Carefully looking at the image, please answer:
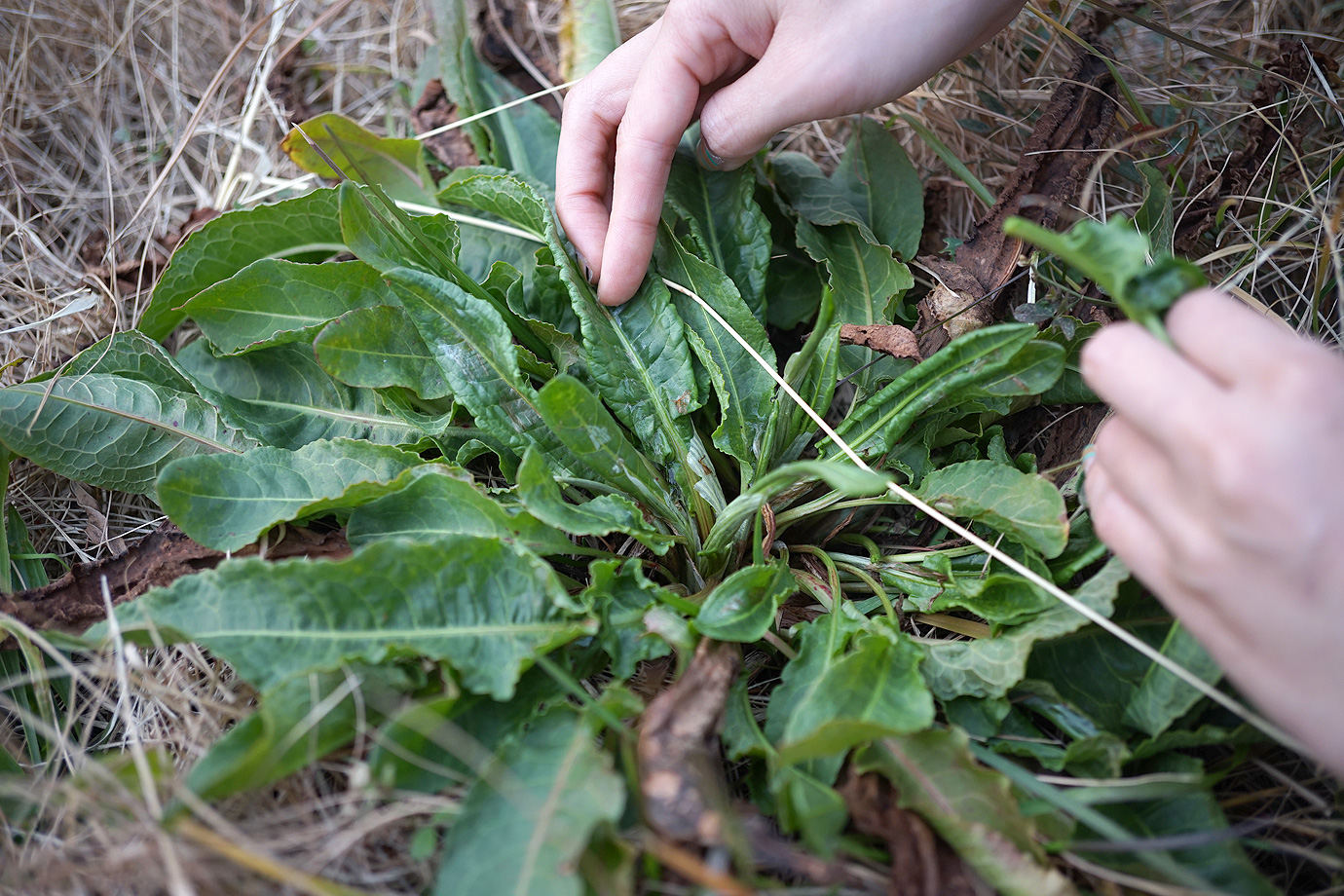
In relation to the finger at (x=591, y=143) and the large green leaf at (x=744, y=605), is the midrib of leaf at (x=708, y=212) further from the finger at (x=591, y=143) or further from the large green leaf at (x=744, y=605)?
the large green leaf at (x=744, y=605)

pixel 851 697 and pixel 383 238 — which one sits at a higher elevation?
pixel 383 238

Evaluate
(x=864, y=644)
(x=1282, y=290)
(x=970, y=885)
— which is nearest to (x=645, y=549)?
(x=864, y=644)

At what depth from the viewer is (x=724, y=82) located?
60.2 inches

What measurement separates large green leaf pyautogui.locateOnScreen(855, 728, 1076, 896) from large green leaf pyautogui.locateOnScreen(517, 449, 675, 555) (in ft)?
1.64

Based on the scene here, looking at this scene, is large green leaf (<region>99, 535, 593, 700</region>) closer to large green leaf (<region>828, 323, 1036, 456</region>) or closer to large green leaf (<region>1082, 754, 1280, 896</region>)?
large green leaf (<region>828, 323, 1036, 456</region>)

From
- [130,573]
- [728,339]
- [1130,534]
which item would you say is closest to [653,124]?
[728,339]

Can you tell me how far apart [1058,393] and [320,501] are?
135 cm

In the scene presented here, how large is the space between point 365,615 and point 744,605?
0.59 metres

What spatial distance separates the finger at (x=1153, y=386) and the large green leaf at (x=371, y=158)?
1527 mm

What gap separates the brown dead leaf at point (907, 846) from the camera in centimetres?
98

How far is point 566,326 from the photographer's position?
5.26 feet

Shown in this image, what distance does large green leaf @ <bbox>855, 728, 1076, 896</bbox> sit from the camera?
96 centimetres

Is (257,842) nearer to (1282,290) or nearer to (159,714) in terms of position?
(159,714)

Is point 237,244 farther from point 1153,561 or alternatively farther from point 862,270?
point 1153,561
